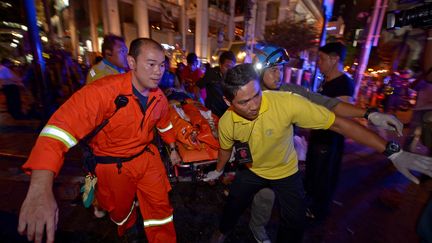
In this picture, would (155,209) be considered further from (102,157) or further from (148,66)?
(148,66)

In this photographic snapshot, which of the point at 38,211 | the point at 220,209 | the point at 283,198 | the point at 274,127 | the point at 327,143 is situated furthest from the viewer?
the point at 220,209

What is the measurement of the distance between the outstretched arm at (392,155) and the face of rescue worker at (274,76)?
100 centimetres

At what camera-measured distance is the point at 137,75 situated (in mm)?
2088

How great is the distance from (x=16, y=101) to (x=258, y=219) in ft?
28.7

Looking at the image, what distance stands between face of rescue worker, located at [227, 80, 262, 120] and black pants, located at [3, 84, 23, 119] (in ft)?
28.4

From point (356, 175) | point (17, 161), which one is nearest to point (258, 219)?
point (356, 175)

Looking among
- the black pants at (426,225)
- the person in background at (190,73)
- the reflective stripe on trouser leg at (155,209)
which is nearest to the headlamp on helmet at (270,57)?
the reflective stripe on trouser leg at (155,209)

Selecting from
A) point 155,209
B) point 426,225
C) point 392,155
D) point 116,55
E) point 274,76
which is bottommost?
point 155,209

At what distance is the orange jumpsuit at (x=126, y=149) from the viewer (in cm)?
176

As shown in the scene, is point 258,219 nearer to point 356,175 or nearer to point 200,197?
point 200,197

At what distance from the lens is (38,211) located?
3.93 feet

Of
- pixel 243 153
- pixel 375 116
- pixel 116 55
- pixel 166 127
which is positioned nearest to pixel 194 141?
pixel 166 127

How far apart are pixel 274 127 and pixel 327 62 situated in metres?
1.52

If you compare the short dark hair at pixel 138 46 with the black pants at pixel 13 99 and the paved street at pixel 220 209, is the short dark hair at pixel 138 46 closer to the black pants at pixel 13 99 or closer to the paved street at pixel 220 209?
the paved street at pixel 220 209
